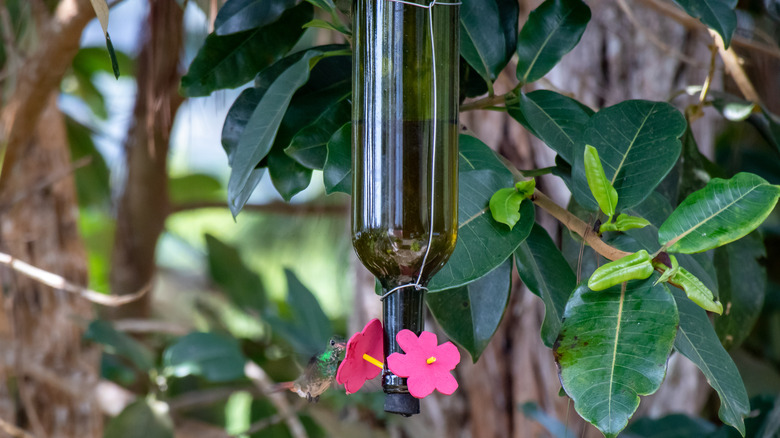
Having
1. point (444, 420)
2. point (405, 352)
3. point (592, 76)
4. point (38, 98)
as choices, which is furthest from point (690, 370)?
point (38, 98)

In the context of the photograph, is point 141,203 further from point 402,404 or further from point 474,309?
point 402,404

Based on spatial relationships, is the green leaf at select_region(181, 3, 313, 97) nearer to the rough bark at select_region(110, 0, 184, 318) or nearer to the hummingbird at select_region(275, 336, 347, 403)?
the hummingbird at select_region(275, 336, 347, 403)

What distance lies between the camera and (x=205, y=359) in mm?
1169

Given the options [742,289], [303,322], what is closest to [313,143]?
[742,289]

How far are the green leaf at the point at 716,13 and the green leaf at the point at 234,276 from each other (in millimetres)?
1175

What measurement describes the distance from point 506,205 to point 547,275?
0.10m

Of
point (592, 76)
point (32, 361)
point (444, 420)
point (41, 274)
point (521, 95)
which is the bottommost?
point (444, 420)

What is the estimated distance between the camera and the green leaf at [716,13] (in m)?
0.53

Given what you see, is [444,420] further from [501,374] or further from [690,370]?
[690,370]

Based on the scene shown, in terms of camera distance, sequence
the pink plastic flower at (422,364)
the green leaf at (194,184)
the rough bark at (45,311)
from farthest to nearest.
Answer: the green leaf at (194,184), the rough bark at (45,311), the pink plastic flower at (422,364)

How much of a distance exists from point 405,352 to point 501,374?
0.88 metres

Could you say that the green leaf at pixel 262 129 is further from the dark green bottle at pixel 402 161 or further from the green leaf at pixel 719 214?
the green leaf at pixel 719 214

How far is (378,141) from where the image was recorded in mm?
401

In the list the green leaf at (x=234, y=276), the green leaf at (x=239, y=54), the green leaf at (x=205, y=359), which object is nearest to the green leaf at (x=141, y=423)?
the green leaf at (x=205, y=359)
